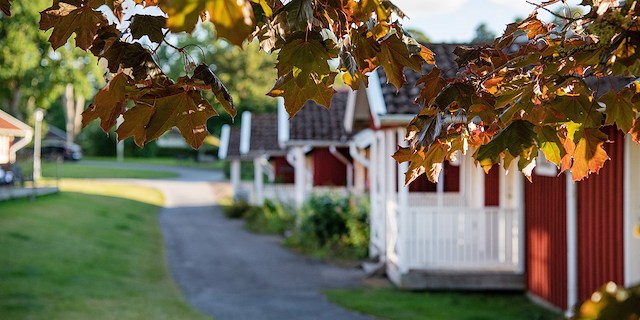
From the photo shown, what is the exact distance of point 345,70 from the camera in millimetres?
2021

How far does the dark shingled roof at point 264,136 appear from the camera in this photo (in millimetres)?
26453

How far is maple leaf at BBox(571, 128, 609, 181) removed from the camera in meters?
2.02

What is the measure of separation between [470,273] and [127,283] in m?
5.84

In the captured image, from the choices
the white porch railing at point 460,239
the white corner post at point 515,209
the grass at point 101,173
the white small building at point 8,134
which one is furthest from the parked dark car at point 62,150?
the white corner post at point 515,209

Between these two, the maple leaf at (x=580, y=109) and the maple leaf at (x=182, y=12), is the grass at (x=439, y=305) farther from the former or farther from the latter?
the maple leaf at (x=182, y=12)

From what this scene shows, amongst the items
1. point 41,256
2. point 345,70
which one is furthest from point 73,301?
point 345,70

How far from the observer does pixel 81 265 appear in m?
14.5

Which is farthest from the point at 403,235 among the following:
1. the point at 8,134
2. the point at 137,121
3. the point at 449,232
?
the point at 8,134

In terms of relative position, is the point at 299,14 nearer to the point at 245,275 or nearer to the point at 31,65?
the point at 245,275

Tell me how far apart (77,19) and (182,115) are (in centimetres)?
40

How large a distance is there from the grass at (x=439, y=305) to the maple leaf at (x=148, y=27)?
8428 millimetres

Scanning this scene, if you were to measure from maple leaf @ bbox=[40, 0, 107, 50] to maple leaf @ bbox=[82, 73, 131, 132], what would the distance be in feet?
0.42

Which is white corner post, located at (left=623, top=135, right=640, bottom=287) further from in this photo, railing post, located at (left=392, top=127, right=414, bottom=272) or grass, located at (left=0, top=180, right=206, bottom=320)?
grass, located at (left=0, top=180, right=206, bottom=320)

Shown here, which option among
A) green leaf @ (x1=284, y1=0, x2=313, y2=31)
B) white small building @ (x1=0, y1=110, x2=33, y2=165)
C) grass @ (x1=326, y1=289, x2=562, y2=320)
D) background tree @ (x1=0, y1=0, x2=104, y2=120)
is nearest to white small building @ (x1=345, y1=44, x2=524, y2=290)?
grass @ (x1=326, y1=289, x2=562, y2=320)
